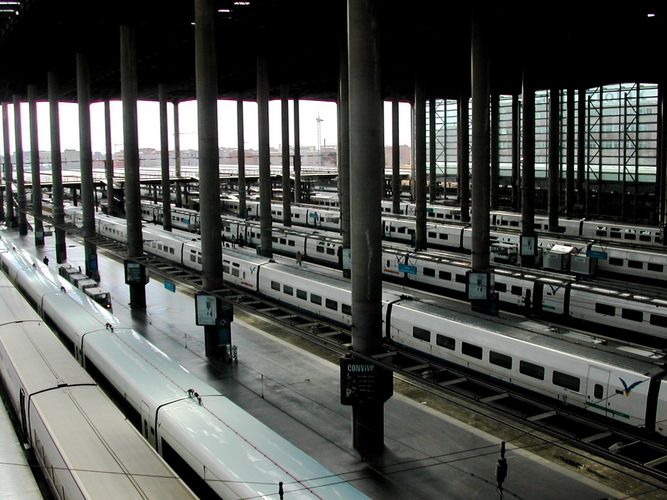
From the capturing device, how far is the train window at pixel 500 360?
2177 centimetres

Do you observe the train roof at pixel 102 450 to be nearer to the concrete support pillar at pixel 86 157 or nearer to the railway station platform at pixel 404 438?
the railway station platform at pixel 404 438

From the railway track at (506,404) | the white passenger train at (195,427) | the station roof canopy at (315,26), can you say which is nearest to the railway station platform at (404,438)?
the railway track at (506,404)

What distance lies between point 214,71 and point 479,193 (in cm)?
1287

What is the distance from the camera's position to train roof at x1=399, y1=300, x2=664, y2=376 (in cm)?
1905

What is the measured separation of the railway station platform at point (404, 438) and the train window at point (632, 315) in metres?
9.43

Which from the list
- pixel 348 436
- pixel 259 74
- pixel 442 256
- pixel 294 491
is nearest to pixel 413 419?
pixel 348 436

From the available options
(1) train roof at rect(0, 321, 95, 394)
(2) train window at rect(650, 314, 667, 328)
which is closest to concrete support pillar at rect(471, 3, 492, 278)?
(2) train window at rect(650, 314, 667, 328)

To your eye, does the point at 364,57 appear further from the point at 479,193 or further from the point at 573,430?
the point at 479,193

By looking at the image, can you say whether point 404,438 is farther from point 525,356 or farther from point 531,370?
point 525,356

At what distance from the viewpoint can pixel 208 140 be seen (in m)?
27.7

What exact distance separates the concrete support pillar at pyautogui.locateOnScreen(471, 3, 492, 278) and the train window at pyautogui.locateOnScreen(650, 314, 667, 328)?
24.3ft

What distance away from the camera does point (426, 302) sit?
88.0ft

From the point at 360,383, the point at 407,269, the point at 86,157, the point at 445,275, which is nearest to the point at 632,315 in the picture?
the point at 445,275

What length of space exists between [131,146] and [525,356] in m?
23.8
